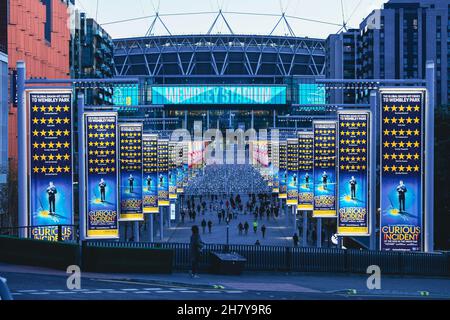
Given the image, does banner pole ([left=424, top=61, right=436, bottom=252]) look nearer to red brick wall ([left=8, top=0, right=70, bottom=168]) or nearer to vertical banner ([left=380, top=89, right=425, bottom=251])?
vertical banner ([left=380, top=89, right=425, bottom=251])

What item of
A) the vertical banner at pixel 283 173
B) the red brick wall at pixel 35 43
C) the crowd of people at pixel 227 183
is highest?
the red brick wall at pixel 35 43

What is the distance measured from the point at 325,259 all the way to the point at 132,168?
15.8 meters

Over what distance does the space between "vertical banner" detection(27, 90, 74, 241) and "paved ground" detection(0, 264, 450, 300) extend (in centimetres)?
496

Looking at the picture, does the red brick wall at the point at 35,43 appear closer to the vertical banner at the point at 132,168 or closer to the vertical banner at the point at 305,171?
the vertical banner at the point at 305,171

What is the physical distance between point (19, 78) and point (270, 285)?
12185 mm

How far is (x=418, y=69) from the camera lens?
563 feet

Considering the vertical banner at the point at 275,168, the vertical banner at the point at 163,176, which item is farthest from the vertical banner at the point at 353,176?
the vertical banner at the point at 275,168

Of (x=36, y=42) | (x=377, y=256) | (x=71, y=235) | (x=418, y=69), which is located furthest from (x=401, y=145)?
(x=418, y=69)

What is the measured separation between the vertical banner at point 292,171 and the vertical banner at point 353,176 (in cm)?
3066

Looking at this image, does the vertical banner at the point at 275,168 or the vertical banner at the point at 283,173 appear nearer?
the vertical banner at the point at 283,173

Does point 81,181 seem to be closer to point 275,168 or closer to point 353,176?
point 353,176

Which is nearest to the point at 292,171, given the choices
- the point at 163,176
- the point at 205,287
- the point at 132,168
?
the point at 163,176

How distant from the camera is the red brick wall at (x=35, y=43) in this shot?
79.6 meters
